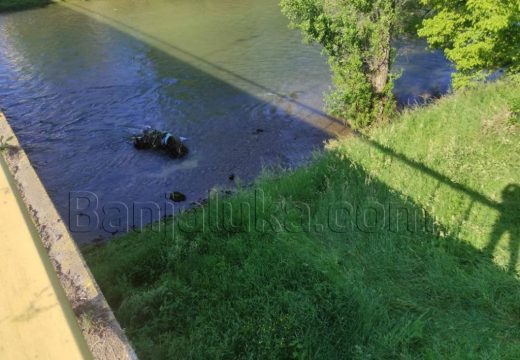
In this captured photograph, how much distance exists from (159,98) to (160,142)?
11.5ft

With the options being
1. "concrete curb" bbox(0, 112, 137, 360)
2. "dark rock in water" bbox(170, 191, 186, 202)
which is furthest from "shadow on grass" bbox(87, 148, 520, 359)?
"dark rock in water" bbox(170, 191, 186, 202)

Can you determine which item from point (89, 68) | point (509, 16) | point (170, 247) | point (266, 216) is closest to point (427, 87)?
point (509, 16)

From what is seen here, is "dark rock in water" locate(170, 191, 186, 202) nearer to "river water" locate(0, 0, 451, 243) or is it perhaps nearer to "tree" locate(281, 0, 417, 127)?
"river water" locate(0, 0, 451, 243)

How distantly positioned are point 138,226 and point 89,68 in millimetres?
10881

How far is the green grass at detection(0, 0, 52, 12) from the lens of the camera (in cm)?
2578

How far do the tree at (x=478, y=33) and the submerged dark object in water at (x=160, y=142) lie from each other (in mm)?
6193

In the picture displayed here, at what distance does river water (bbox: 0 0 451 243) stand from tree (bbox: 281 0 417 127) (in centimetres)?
124

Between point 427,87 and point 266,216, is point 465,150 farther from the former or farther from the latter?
point 427,87

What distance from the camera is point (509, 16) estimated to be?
6680 millimetres

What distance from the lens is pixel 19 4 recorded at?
1033 inches

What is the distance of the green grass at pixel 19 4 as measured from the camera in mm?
25781

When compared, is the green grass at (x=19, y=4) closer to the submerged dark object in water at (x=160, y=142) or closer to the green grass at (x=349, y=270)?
the submerged dark object in water at (x=160, y=142)

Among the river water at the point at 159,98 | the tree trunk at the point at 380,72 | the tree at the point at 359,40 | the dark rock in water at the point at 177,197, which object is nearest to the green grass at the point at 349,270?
the dark rock in water at the point at 177,197

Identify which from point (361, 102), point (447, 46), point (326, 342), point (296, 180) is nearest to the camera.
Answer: point (326, 342)
